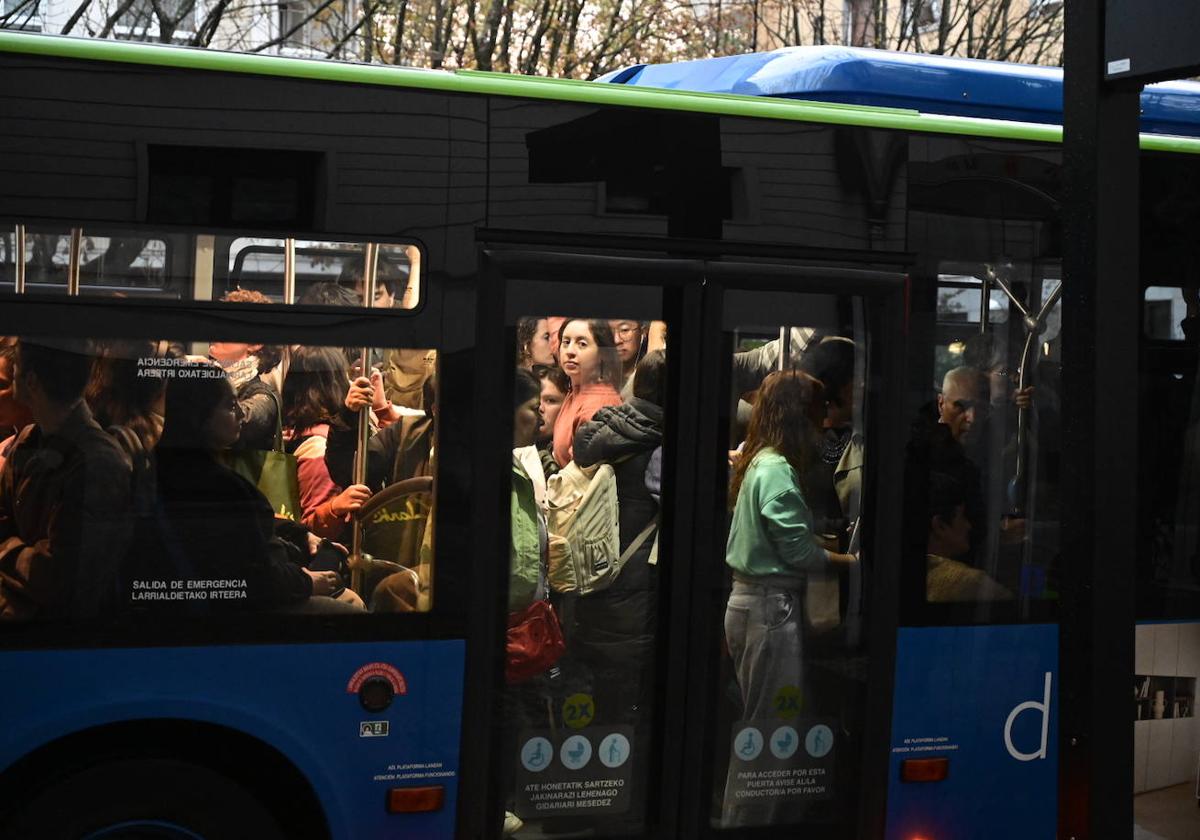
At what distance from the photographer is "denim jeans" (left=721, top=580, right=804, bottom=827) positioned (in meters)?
4.86

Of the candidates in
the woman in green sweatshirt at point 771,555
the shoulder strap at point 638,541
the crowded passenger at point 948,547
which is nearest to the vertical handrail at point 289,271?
the shoulder strap at point 638,541

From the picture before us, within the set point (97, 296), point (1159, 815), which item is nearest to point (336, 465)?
point (97, 296)

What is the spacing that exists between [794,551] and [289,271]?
6.32 ft

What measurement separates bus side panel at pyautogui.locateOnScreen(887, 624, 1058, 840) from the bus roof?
1.78 metres

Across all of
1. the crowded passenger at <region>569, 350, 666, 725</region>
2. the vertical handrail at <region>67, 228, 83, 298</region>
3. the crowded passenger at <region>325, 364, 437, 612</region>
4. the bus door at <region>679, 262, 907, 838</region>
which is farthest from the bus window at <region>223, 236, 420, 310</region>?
the bus door at <region>679, 262, 907, 838</region>

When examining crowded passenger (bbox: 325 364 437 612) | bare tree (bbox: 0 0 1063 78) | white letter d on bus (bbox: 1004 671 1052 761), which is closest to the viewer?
crowded passenger (bbox: 325 364 437 612)

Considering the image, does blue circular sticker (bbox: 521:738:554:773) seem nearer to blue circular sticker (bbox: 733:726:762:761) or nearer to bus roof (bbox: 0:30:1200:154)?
blue circular sticker (bbox: 733:726:762:761)

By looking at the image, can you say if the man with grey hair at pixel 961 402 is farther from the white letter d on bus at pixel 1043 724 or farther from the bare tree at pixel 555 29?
the bare tree at pixel 555 29

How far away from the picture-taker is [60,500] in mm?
4137

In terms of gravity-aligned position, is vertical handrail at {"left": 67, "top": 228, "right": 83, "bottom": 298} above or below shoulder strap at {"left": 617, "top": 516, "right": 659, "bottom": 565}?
above

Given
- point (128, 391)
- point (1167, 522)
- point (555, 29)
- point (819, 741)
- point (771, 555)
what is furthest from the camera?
point (555, 29)

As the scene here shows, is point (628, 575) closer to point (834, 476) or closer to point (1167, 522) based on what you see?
point (834, 476)

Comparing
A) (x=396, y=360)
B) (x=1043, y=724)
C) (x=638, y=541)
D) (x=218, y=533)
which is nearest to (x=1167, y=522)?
(x=1043, y=724)

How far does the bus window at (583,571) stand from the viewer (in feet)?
15.1
